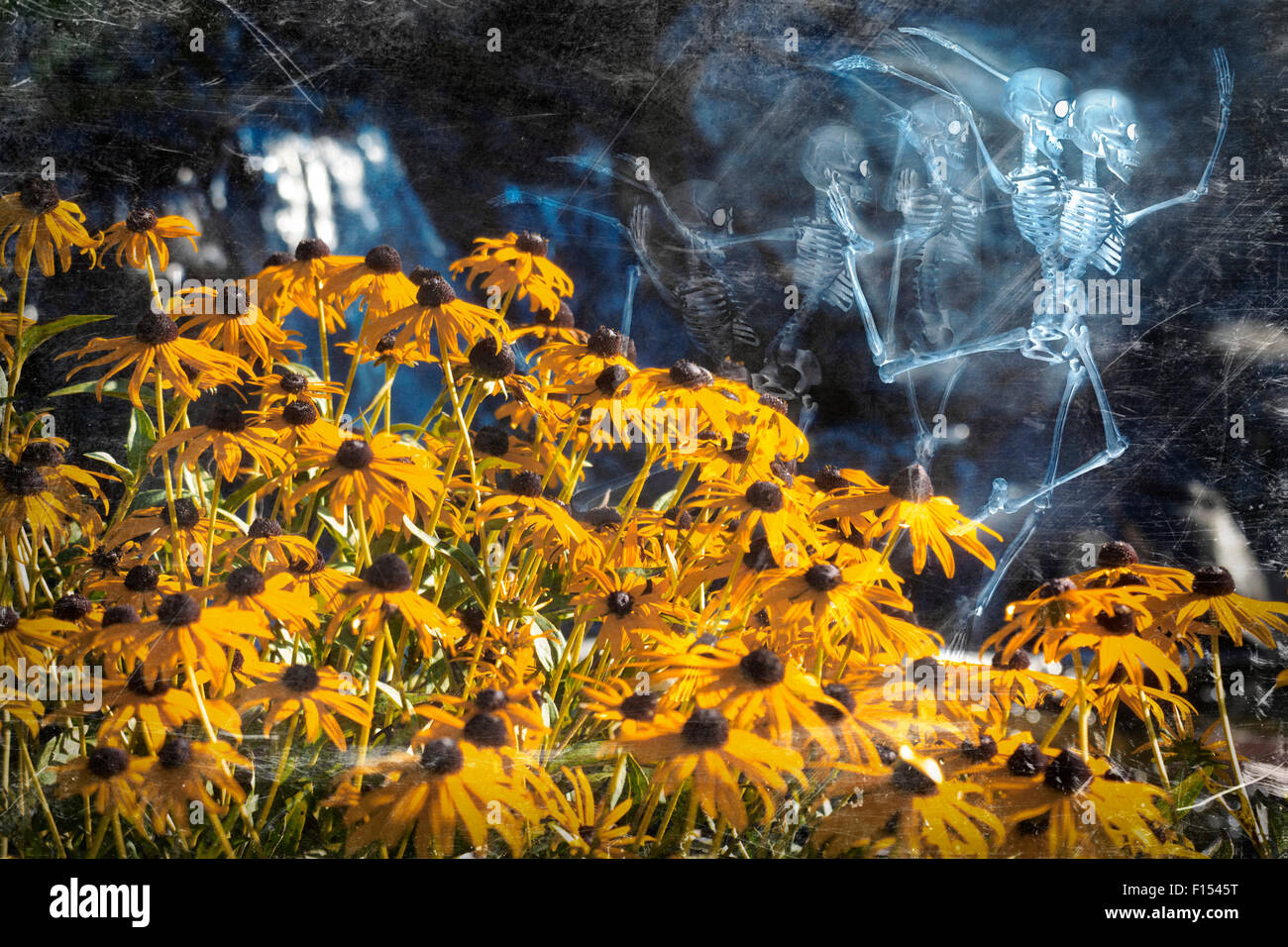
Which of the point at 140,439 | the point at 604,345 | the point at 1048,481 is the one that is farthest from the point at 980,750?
the point at 140,439

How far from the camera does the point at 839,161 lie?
1.63 metres

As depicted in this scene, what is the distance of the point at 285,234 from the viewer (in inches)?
63.5

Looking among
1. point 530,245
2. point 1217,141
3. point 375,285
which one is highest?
point 1217,141

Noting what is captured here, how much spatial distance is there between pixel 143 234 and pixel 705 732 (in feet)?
3.33

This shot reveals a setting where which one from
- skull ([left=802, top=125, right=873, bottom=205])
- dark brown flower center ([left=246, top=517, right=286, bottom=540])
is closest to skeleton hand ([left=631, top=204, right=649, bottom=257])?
skull ([left=802, top=125, right=873, bottom=205])

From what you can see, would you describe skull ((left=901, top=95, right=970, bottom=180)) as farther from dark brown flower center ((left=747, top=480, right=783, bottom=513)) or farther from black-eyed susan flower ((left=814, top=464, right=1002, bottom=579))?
dark brown flower center ((left=747, top=480, right=783, bottom=513))

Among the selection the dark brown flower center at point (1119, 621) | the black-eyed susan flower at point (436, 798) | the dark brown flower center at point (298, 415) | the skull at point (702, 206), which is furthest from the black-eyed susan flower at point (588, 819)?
the skull at point (702, 206)

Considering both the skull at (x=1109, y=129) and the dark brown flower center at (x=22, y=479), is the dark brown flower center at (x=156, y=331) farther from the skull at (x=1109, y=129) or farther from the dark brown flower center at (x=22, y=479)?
the skull at (x=1109, y=129)

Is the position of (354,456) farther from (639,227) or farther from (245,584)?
(639,227)

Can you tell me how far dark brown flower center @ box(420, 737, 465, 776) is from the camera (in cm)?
114

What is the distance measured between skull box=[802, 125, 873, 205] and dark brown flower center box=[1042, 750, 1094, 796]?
849 mm

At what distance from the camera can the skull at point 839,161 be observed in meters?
1.63

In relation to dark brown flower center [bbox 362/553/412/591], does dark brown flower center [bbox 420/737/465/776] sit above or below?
below

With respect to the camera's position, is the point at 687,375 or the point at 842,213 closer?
the point at 687,375
